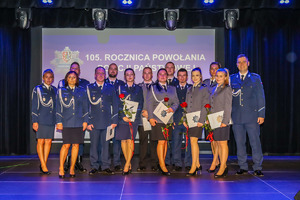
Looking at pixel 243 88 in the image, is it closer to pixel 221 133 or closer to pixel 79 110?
Answer: pixel 221 133

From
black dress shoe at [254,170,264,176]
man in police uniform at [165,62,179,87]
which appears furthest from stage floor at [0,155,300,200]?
man in police uniform at [165,62,179,87]

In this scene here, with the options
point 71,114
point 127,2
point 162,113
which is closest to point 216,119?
point 162,113

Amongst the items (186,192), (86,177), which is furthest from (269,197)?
(86,177)

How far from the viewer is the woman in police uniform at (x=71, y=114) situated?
583cm

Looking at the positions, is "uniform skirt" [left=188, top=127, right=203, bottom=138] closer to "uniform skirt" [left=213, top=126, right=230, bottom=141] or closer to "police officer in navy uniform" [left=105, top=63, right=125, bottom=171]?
"uniform skirt" [left=213, top=126, right=230, bottom=141]

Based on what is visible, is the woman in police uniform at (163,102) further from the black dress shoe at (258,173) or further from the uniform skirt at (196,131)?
the black dress shoe at (258,173)

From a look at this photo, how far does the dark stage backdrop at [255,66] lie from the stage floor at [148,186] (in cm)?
226

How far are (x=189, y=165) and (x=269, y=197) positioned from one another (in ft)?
6.84

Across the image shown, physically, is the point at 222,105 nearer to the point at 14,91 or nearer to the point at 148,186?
the point at 148,186

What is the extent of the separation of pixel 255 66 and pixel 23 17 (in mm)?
5025

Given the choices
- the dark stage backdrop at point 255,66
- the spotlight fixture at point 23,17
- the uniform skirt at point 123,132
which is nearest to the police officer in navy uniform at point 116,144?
the uniform skirt at point 123,132

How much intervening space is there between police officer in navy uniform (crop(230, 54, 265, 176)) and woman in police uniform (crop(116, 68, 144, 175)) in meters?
1.44

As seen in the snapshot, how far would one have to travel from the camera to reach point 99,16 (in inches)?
332

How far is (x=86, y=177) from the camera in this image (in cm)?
602
